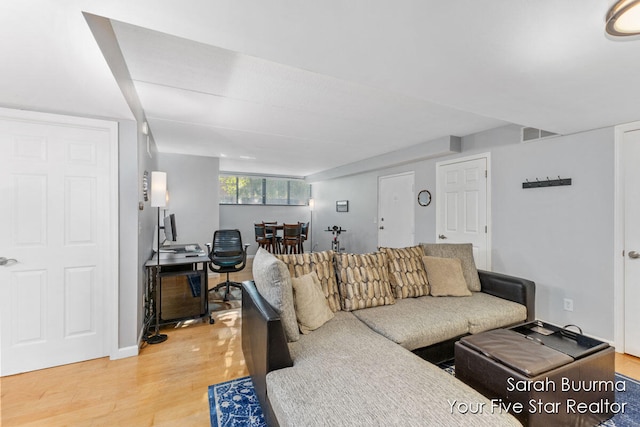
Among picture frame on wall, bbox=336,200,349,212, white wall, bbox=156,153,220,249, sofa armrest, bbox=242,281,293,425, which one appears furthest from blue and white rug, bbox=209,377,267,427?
picture frame on wall, bbox=336,200,349,212

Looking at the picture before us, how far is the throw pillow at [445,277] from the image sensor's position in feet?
8.98

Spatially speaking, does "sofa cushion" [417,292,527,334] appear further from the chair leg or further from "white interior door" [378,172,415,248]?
the chair leg

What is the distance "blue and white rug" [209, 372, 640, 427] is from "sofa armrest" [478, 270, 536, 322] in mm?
712

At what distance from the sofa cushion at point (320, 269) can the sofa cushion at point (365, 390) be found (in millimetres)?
630

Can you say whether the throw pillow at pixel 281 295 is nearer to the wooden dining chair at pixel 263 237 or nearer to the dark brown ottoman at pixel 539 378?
the dark brown ottoman at pixel 539 378

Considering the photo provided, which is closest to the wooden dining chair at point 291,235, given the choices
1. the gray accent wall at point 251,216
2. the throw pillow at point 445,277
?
the gray accent wall at point 251,216

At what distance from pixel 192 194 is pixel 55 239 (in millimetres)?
3199

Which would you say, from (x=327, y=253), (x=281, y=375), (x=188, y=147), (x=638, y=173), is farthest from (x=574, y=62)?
(x=188, y=147)

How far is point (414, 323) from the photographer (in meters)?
2.08

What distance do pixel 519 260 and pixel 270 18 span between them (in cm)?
362

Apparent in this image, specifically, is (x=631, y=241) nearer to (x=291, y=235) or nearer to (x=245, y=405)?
(x=245, y=405)

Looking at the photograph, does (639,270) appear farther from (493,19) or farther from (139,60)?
(139,60)

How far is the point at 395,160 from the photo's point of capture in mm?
4883

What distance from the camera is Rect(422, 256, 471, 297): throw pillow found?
2.74 meters
